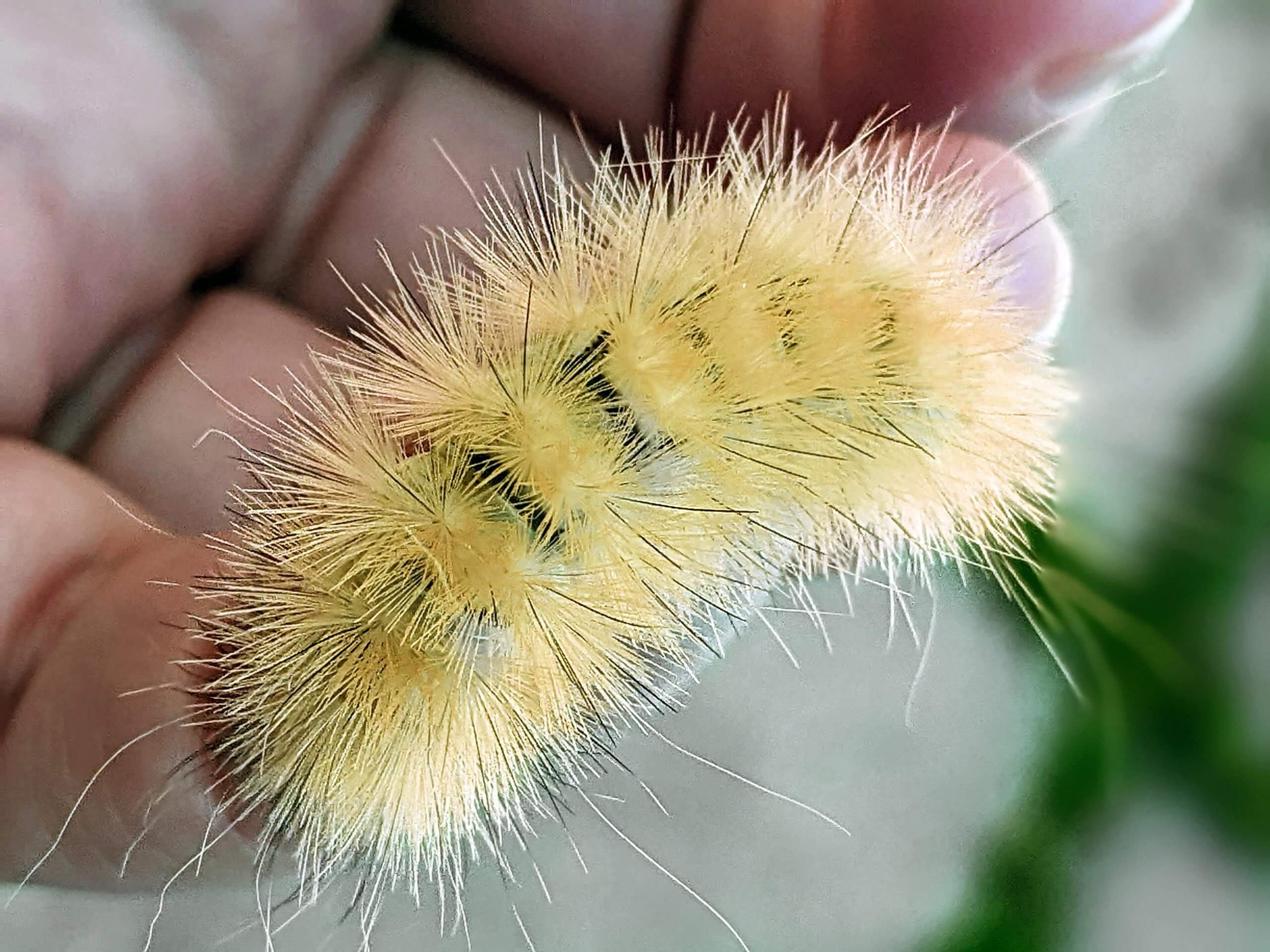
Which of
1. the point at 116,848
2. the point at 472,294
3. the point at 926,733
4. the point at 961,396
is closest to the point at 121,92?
the point at 472,294

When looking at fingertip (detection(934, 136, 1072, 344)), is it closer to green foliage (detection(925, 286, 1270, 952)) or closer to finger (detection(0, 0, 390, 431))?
green foliage (detection(925, 286, 1270, 952))

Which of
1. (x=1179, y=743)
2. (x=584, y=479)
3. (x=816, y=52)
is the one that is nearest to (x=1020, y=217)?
(x=816, y=52)

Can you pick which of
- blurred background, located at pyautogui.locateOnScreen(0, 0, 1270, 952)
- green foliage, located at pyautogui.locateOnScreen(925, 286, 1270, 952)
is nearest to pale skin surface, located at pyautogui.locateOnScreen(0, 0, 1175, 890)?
blurred background, located at pyautogui.locateOnScreen(0, 0, 1270, 952)

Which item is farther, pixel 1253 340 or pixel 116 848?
pixel 1253 340

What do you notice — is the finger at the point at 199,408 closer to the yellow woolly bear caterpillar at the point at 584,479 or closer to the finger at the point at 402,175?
the finger at the point at 402,175

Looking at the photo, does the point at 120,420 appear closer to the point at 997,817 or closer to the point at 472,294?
the point at 472,294

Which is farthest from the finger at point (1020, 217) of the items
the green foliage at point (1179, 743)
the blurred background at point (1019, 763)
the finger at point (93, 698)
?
the finger at point (93, 698)
